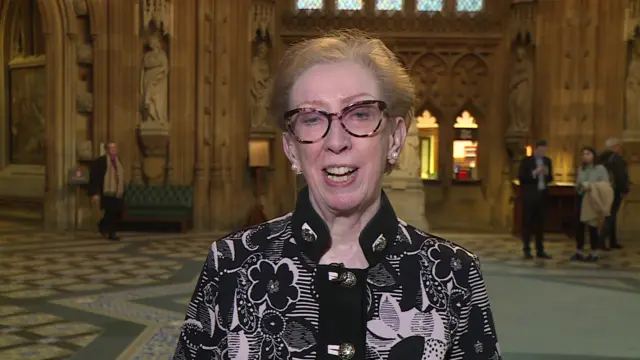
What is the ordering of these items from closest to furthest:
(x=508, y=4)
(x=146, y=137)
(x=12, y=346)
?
(x=12, y=346) < (x=146, y=137) < (x=508, y=4)

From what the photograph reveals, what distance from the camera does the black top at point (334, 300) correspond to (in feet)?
4.65

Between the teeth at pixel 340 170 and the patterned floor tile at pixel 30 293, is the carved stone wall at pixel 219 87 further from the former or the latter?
the teeth at pixel 340 170

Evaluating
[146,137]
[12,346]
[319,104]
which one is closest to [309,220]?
[319,104]

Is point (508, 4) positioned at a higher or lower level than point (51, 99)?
higher

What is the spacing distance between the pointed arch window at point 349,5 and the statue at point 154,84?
4.00 m

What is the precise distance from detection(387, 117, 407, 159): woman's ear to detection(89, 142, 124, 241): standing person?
10.1 metres

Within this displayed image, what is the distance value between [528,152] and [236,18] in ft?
19.4

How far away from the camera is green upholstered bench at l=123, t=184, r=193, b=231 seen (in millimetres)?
12523

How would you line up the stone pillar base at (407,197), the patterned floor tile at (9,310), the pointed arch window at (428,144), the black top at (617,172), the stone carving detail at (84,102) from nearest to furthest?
the patterned floor tile at (9,310) < the stone pillar base at (407,197) < the black top at (617,172) < the stone carving detail at (84,102) < the pointed arch window at (428,144)

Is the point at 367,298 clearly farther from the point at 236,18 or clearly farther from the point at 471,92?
the point at 471,92

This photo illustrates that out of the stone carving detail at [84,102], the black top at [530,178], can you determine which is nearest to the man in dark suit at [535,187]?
the black top at [530,178]

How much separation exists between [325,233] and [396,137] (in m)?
0.26

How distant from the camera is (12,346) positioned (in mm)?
5027

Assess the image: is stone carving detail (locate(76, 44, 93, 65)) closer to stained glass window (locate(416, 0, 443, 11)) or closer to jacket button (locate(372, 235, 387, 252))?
stained glass window (locate(416, 0, 443, 11))
